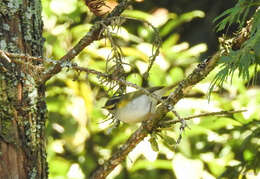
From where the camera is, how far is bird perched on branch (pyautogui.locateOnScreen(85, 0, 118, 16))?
1.19 m

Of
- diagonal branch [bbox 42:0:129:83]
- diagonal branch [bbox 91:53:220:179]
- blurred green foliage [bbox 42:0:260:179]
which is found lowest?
diagonal branch [bbox 91:53:220:179]

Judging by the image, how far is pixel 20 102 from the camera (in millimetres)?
1176

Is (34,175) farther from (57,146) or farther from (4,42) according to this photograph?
(57,146)

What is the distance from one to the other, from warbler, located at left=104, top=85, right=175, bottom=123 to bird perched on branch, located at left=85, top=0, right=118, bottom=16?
0.38 meters

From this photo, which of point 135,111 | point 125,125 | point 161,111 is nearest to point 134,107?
point 135,111

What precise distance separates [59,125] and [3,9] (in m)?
1.51

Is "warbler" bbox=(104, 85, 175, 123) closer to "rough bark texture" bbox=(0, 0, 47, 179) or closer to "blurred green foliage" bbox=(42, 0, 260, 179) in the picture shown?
"rough bark texture" bbox=(0, 0, 47, 179)

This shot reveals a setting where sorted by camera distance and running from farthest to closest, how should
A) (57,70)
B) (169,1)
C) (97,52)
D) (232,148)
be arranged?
(169,1) → (97,52) → (232,148) → (57,70)

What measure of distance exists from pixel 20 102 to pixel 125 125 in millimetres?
1406

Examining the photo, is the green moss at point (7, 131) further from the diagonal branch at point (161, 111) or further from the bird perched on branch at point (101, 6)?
the bird perched on branch at point (101, 6)

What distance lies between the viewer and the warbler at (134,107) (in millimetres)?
1536

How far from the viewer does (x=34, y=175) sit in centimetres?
119

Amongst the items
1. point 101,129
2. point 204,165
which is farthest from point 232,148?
point 101,129

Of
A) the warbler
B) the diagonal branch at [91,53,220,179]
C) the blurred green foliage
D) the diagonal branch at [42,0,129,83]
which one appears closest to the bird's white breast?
the warbler
